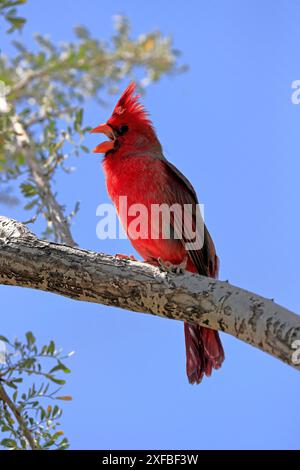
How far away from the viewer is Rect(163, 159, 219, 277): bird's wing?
3.77 meters

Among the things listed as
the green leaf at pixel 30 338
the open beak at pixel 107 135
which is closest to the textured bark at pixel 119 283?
the green leaf at pixel 30 338

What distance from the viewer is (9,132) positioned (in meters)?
4.07

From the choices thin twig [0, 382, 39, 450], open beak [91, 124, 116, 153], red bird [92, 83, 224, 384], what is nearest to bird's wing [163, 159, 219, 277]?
red bird [92, 83, 224, 384]

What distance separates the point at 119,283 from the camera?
2.98m

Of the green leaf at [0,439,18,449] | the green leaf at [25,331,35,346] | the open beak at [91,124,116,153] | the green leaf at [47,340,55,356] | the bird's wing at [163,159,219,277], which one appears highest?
the open beak at [91,124,116,153]

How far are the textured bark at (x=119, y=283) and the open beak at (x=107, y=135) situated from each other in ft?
3.71

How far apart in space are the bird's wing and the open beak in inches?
15.5

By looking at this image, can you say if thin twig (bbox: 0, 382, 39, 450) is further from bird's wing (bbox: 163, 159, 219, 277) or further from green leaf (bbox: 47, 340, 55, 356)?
bird's wing (bbox: 163, 159, 219, 277)

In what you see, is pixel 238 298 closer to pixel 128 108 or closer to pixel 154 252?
pixel 154 252

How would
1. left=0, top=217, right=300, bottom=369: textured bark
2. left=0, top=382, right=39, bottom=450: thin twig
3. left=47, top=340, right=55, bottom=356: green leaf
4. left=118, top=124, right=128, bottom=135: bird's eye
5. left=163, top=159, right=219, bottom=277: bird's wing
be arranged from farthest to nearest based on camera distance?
1. left=118, top=124, right=128, bottom=135: bird's eye
2. left=163, top=159, right=219, bottom=277: bird's wing
3. left=47, top=340, right=55, bottom=356: green leaf
4. left=0, top=382, right=39, bottom=450: thin twig
5. left=0, top=217, right=300, bottom=369: textured bark

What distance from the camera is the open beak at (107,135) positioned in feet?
13.9

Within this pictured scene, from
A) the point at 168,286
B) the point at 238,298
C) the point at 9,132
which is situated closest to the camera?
the point at 238,298

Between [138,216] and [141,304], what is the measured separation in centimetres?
92
